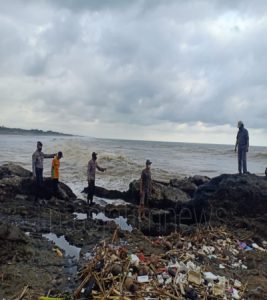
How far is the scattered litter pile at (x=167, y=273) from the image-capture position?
6676 millimetres

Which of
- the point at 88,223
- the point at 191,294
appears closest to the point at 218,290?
the point at 191,294

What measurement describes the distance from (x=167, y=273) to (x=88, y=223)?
18.2 ft

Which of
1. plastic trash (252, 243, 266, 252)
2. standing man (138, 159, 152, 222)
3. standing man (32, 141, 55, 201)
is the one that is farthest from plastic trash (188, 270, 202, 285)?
standing man (32, 141, 55, 201)

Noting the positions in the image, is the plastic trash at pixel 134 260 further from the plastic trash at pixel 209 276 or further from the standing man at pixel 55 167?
the standing man at pixel 55 167

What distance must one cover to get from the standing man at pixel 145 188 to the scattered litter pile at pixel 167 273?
5.59 metres

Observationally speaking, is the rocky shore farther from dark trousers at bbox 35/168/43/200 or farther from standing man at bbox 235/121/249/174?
standing man at bbox 235/121/249/174

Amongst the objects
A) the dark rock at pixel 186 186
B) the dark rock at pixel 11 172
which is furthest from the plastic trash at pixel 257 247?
the dark rock at pixel 11 172

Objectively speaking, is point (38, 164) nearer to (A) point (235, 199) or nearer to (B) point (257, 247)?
(A) point (235, 199)

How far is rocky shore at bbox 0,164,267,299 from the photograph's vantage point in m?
7.65

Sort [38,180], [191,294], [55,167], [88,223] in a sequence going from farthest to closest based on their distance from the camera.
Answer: [55,167], [38,180], [88,223], [191,294]

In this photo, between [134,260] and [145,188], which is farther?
[145,188]

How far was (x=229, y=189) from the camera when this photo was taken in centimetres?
1282

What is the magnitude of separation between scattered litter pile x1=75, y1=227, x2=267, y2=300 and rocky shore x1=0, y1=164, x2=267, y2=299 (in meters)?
0.29

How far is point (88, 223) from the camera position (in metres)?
12.5
